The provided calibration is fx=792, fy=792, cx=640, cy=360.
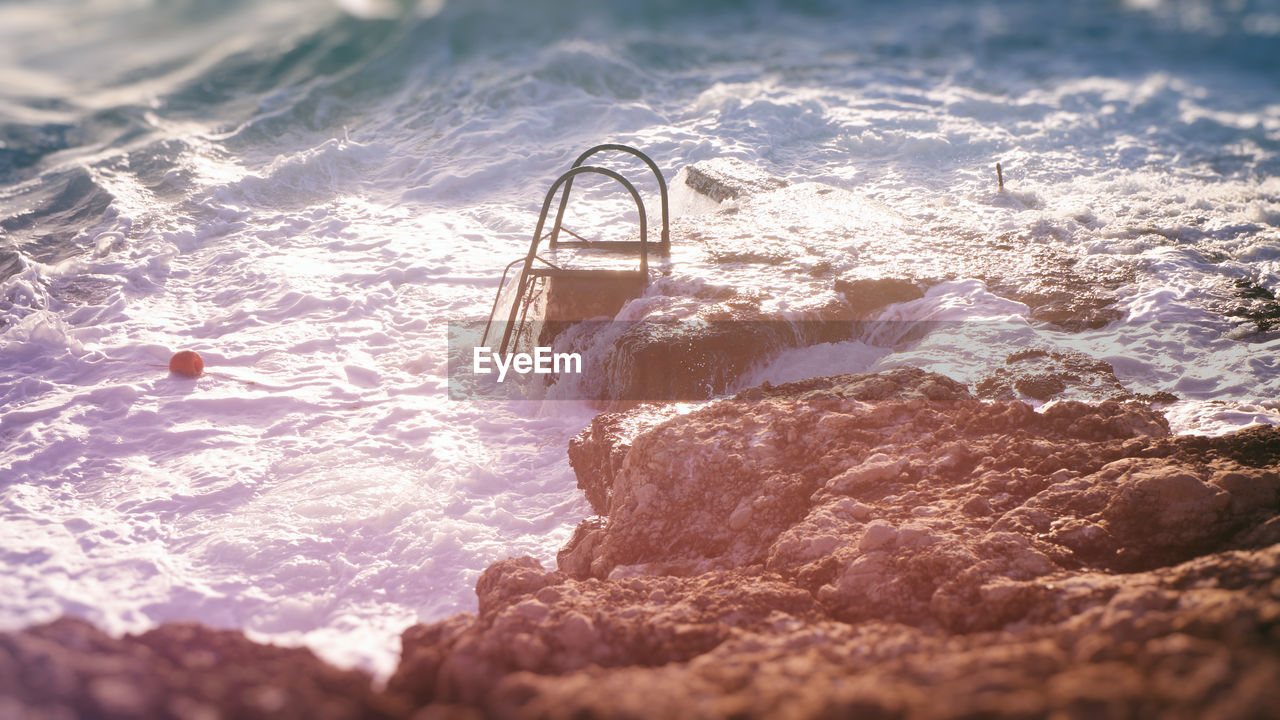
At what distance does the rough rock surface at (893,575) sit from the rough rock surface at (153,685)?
1.03 ft

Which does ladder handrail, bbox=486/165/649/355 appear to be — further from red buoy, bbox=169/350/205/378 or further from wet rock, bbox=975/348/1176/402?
wet rock, bbox=975/348/1176/402

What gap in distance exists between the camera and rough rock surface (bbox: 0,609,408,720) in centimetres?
173

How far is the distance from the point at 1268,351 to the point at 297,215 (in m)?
9.96

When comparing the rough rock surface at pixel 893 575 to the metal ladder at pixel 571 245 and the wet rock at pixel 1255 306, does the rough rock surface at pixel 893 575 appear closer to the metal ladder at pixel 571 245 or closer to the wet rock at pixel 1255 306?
the metal ladder at pixel 571 245

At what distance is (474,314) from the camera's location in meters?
7.60

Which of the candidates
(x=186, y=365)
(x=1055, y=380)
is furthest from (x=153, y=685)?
(x=186, y=365)

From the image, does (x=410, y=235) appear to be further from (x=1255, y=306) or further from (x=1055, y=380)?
(x=1255, y=306)

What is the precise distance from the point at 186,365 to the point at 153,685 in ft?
17.1

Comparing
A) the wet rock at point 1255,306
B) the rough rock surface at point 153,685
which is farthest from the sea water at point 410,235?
the rough rock surface at point 153,685

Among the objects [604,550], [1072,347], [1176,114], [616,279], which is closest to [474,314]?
[616,279]

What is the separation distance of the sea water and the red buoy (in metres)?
0.14

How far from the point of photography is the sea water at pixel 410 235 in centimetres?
425

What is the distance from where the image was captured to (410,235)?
956cm

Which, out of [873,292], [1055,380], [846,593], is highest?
[873,292]
